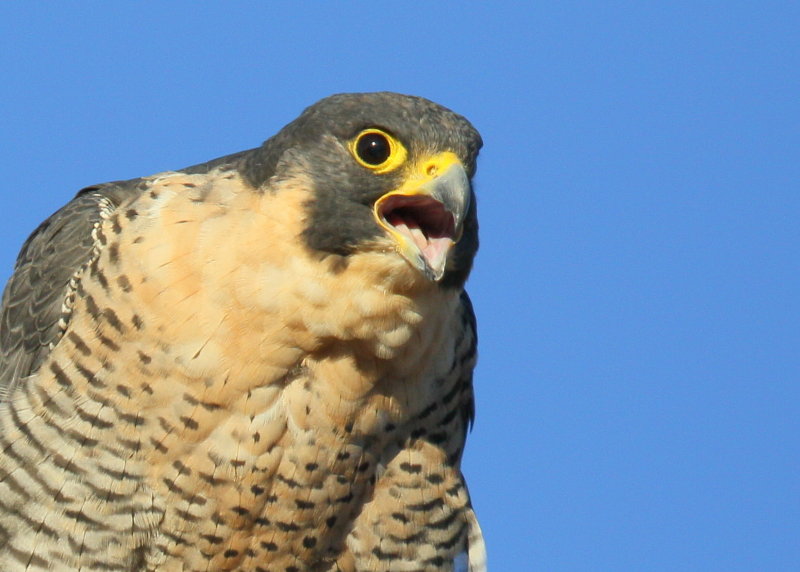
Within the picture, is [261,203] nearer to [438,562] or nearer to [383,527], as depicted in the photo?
[383,527]

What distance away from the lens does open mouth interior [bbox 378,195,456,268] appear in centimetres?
416

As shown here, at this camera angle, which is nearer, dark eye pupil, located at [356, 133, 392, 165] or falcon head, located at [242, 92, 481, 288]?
falcon head, located at [242, 92, 481, 288]

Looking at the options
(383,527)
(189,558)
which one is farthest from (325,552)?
(189,558)

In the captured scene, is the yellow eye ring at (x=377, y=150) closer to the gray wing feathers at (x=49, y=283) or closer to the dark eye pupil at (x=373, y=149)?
the dark eye pupil at (x=373, y=149)

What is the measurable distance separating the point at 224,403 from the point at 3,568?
120cm

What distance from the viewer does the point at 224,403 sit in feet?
14.5

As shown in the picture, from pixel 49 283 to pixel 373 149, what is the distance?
155cm

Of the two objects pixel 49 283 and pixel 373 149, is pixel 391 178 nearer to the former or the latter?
pixel 373 149

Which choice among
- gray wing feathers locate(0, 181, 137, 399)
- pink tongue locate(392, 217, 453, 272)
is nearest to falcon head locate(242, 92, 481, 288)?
pink tongue locate(392, 217, 453, 272)

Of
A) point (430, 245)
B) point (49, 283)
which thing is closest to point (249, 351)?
point (430, 245)

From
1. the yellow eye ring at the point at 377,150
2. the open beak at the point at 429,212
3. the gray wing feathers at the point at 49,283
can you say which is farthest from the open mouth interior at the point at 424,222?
the gray wing feathers at the point at 49,283

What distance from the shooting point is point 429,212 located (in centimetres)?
424

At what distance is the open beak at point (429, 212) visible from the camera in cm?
408

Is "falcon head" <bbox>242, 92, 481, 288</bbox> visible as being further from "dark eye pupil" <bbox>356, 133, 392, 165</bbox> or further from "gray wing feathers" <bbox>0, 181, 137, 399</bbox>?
"gray wing feathers" <bbox>0, 181, 137, 399</bbox>
